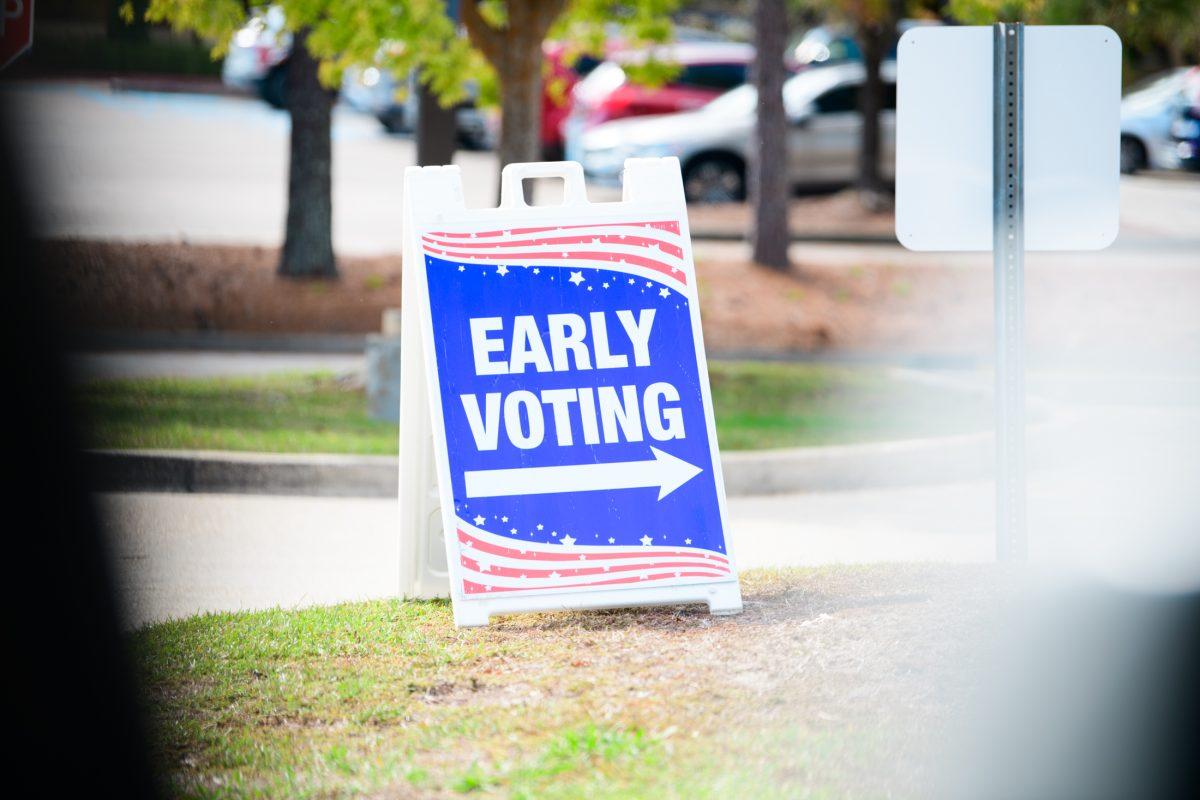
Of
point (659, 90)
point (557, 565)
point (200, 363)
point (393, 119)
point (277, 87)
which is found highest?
point (557, 565)

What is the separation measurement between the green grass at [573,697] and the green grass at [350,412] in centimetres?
376

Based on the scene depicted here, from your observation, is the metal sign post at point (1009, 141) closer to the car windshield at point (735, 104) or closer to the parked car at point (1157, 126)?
the car windshield at point (735, 104)

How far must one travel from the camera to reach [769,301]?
1534 cm

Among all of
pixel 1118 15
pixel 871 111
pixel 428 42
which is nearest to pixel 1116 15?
pixel 1118 15

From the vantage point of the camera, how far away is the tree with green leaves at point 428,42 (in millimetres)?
10391

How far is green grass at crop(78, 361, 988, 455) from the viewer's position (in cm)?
948

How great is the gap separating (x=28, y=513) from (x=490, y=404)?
3.97m

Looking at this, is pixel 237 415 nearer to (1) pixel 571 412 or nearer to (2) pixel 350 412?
(2) pixel 350 412

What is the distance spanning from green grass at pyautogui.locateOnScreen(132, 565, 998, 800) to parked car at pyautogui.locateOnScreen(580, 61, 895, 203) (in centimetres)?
1571

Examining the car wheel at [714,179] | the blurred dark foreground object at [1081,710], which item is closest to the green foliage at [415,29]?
the blurred dark foreground object at [1081,710]

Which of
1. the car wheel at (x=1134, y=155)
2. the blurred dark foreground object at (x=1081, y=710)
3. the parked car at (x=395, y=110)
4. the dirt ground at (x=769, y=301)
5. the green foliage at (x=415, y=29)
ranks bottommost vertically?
the car wheel at (x=1134, y=155)

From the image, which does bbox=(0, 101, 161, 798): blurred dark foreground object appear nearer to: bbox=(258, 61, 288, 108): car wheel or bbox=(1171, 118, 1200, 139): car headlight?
bbox=(258, 61, 288, 108): car wheel

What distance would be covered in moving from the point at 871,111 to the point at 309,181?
905 cm

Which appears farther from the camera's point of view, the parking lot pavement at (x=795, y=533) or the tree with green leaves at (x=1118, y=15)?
the tree with green leaves at (x=1118, y=15)
